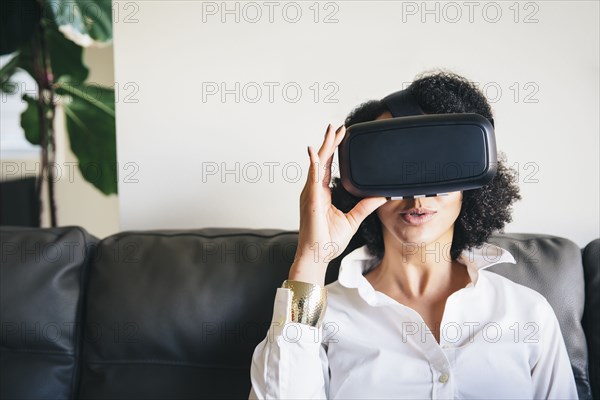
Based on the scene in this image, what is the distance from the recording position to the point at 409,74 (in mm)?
1429

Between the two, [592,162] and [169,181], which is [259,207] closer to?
[169,181]

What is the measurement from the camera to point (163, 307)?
1.26 metres

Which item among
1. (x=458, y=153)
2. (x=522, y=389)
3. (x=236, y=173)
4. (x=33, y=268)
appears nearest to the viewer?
(x=458, y=153)

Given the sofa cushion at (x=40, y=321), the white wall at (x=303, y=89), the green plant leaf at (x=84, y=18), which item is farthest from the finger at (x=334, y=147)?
the green plant leaf at (x=84, y=18)

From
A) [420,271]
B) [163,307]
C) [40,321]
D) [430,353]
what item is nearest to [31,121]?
[40,321]

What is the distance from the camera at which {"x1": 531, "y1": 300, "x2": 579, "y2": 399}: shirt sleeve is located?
3.56 feet

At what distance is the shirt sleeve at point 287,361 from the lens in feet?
3.44

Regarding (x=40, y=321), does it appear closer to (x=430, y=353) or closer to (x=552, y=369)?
(x=430, y=353)

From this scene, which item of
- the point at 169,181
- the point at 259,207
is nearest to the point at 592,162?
the point at 259,207

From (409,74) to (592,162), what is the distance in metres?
0.45

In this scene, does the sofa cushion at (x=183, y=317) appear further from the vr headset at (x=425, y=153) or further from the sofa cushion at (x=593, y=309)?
the sofa cushion at (x=593, y=309)

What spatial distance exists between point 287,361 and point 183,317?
0.30 meters

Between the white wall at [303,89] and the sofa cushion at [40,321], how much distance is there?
11.1 inches

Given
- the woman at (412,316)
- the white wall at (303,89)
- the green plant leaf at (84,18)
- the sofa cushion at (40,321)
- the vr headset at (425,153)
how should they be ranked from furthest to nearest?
the green plant leaf at (84,18) → the white wall at (303,89) → the sofa cushion at (40,321) → the woman at (412,316) → the vr headset at (425,153)
